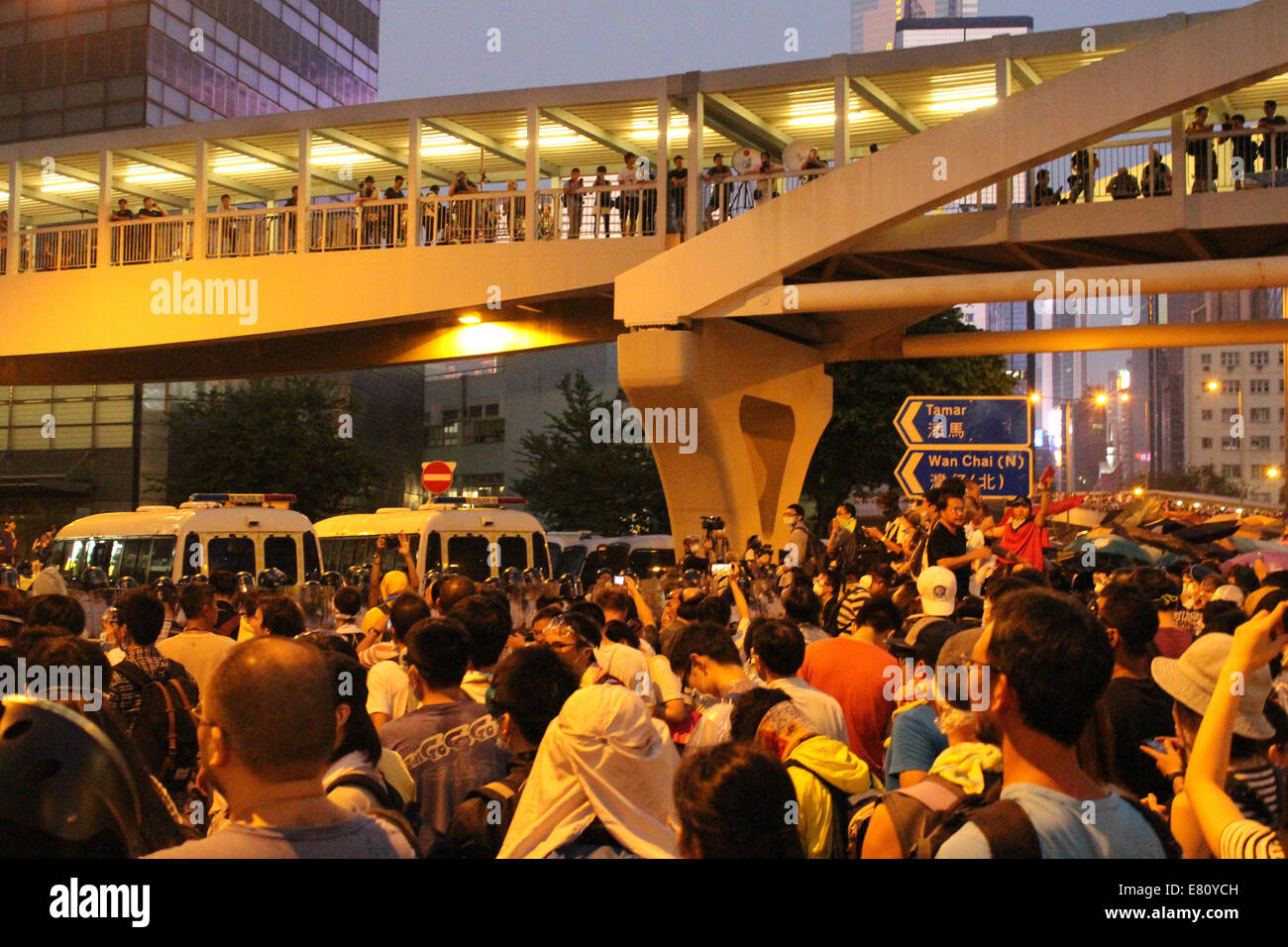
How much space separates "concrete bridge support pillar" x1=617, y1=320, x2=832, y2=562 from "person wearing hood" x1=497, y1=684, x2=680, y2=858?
55.3 ft

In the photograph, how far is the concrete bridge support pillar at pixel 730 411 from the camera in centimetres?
2091

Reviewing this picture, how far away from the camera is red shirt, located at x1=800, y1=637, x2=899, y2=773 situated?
20.4 feet

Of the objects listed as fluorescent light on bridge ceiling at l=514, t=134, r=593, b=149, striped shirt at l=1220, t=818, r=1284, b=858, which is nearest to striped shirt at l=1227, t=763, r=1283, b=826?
striped shirt at l=1220, t=818, r=1284, b=858

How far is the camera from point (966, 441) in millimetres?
12578

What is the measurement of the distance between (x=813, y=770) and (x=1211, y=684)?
126 centimetres

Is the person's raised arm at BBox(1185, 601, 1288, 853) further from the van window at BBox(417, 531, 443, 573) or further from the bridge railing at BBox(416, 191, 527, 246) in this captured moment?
the bridge railing at BBox(416, 191, 527, 246)

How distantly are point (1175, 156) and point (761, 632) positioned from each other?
623 inches

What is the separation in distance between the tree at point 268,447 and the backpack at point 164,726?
34495mm

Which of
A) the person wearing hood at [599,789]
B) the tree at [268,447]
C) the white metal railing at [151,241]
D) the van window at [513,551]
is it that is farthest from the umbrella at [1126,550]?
the tree at [268,447]

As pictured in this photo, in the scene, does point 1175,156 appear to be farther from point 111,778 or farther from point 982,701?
point 111,778

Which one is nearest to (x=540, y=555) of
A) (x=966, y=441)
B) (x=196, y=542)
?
(x=196, y=542)

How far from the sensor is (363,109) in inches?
954

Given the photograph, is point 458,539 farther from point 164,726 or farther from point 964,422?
point 164,726

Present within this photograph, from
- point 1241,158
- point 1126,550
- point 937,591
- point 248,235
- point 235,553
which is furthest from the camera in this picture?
point 248,235
